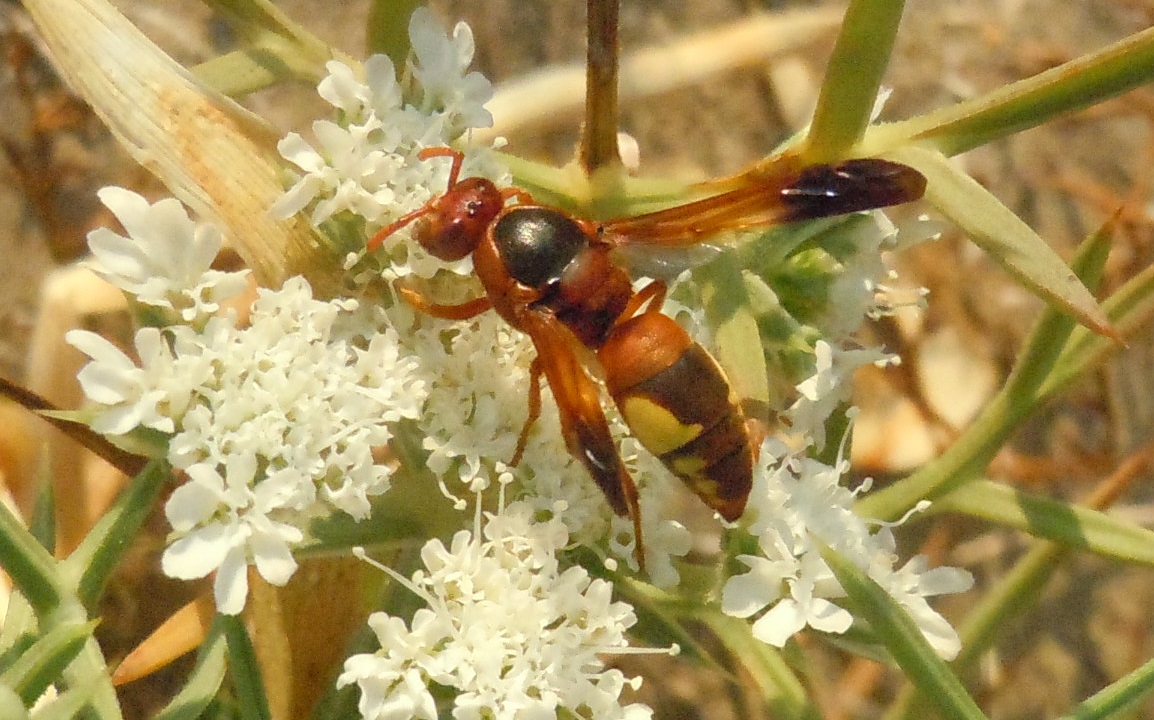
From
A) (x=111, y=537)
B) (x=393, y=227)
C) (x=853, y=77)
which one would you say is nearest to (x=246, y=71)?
(x=393, y=227)

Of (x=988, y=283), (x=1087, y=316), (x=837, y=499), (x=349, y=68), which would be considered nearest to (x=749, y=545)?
(x=837, y=499)

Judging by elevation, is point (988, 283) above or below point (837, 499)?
above

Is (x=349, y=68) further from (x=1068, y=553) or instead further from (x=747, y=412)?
(x=1068, y=553)

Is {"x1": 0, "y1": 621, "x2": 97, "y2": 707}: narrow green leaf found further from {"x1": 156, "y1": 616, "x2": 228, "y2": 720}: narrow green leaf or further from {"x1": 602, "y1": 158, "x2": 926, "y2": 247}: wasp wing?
{"x1": 602, "y1": 158, "x2": 926, "y2": 247}: wasp wing

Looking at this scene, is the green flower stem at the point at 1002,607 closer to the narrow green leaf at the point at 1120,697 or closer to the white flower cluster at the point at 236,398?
the narrow green leaf at the point at 1120,697

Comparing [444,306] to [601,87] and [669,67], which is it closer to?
[601,87]

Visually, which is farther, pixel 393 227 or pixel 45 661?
pixel 393 227
